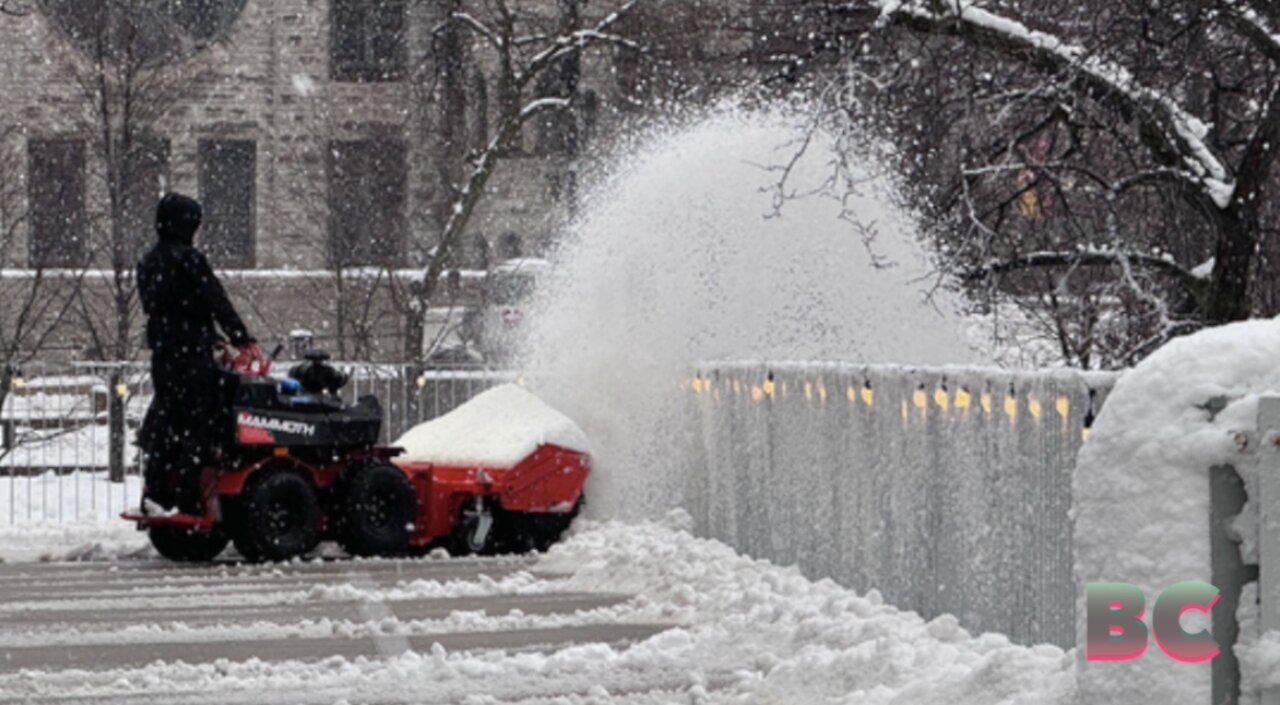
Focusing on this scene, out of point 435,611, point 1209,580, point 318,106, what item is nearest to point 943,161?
point 435,611

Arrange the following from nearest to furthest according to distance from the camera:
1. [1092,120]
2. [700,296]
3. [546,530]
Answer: [546,530]
[1092,120]
[700,296]

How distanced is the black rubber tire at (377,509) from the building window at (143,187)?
15.4m

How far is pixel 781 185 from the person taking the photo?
1678 cm

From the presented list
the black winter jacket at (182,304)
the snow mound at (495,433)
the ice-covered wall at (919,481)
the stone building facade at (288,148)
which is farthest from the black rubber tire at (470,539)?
the stone building facade at (288,148)

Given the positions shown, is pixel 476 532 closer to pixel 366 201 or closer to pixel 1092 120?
pixel 1092 120

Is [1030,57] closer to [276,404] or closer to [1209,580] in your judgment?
[276,404]

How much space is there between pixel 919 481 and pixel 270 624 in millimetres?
3333

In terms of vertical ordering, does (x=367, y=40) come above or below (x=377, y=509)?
above

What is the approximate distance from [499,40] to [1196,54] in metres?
15.3

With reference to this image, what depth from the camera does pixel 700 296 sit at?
18.0m

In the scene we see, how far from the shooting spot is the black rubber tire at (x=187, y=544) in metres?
16.3

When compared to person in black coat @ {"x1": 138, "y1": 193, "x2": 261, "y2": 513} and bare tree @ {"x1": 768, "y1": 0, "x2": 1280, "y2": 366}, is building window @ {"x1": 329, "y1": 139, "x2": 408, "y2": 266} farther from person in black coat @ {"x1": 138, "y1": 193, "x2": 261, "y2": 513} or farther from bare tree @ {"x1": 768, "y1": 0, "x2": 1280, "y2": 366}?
person in black coat @ {"x1": 138, "y1": 193, "x2": 261, "y2": 513}

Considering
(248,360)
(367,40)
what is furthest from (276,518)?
(367,40)

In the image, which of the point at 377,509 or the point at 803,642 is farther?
the point at 377,509
